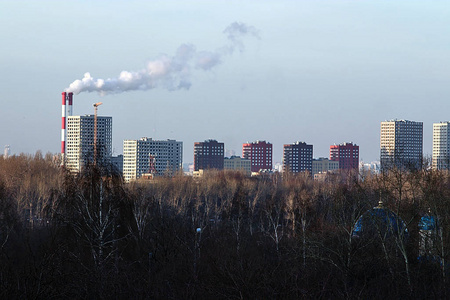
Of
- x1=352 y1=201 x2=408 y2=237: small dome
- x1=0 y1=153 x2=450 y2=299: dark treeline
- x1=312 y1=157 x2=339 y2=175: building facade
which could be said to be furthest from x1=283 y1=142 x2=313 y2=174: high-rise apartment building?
x1=352 y1=201 x2=408 y2=237: small dome

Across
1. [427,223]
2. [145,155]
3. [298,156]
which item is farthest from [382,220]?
[298,156]

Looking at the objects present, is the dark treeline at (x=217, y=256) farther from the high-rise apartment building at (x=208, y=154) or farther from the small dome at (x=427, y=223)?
the high-rise apartment building at (x=208, y=154)

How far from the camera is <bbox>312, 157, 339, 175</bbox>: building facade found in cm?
15764

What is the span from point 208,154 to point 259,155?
60.1ft

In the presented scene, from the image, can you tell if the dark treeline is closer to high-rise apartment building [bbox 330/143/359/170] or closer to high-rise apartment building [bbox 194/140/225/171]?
high-rise apartment building [bbox 194/140/225/171]

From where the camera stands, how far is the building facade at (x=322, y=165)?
157637 mm

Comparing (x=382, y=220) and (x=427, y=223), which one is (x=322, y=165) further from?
(x=427, y=223)

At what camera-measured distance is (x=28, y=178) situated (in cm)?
5553

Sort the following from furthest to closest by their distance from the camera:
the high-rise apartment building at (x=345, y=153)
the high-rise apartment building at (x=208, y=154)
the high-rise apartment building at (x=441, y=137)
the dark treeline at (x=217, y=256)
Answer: the high-rise apartment building at (x=345, y=153) < the high-rise apartment building at (x=441, y=137) < the high-rise apartment building at (x=208, y=154) < the dark treeline at (x=217, y=256)

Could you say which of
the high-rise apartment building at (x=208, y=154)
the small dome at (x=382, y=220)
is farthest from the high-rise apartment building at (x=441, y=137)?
the small dome at (x=382, y=220)

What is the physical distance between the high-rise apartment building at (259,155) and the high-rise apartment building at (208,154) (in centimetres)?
1350

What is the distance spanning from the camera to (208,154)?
146250 millimetres

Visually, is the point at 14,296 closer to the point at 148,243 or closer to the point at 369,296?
the point at 369,296

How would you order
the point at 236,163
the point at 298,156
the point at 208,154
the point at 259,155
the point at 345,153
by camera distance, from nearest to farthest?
the point at 208,154 < the point at 236,163 < the point at 298,156 < the point at 345,153 < the point at 259,155
